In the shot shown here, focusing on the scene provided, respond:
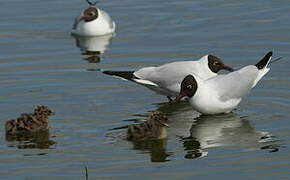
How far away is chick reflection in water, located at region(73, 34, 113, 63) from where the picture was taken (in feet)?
55.9

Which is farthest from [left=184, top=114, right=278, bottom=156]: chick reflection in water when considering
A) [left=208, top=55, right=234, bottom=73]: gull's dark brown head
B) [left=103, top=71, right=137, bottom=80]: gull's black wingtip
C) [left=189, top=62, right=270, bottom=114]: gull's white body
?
[left=103, top=71, right=137, bottom=80]: gull's black wingtip

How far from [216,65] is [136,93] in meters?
1.15

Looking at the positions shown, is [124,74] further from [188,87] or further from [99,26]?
[99,26]

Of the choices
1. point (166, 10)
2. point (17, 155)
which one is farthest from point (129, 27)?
point (17, 155)

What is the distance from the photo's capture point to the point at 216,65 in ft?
48.3

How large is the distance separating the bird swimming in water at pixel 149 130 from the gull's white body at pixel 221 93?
1180 millimetres

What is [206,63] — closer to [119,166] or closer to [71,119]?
[71,119]

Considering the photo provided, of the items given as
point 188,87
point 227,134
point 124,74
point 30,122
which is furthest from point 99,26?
point 227,134

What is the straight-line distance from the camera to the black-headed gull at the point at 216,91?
13.5 metres

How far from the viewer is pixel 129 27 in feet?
61.4

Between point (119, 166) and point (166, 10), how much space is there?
8.66 meters

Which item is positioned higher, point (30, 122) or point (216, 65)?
point (216, 65)

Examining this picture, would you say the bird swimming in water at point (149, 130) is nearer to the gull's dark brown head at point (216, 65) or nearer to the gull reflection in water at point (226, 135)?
the gull reflection in water at point (226, 135)

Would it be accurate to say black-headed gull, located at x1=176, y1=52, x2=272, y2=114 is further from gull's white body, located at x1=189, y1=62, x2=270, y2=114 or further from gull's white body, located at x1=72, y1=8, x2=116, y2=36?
gull's white body, located at x1=72, y1=8, x2=116, y2=36
